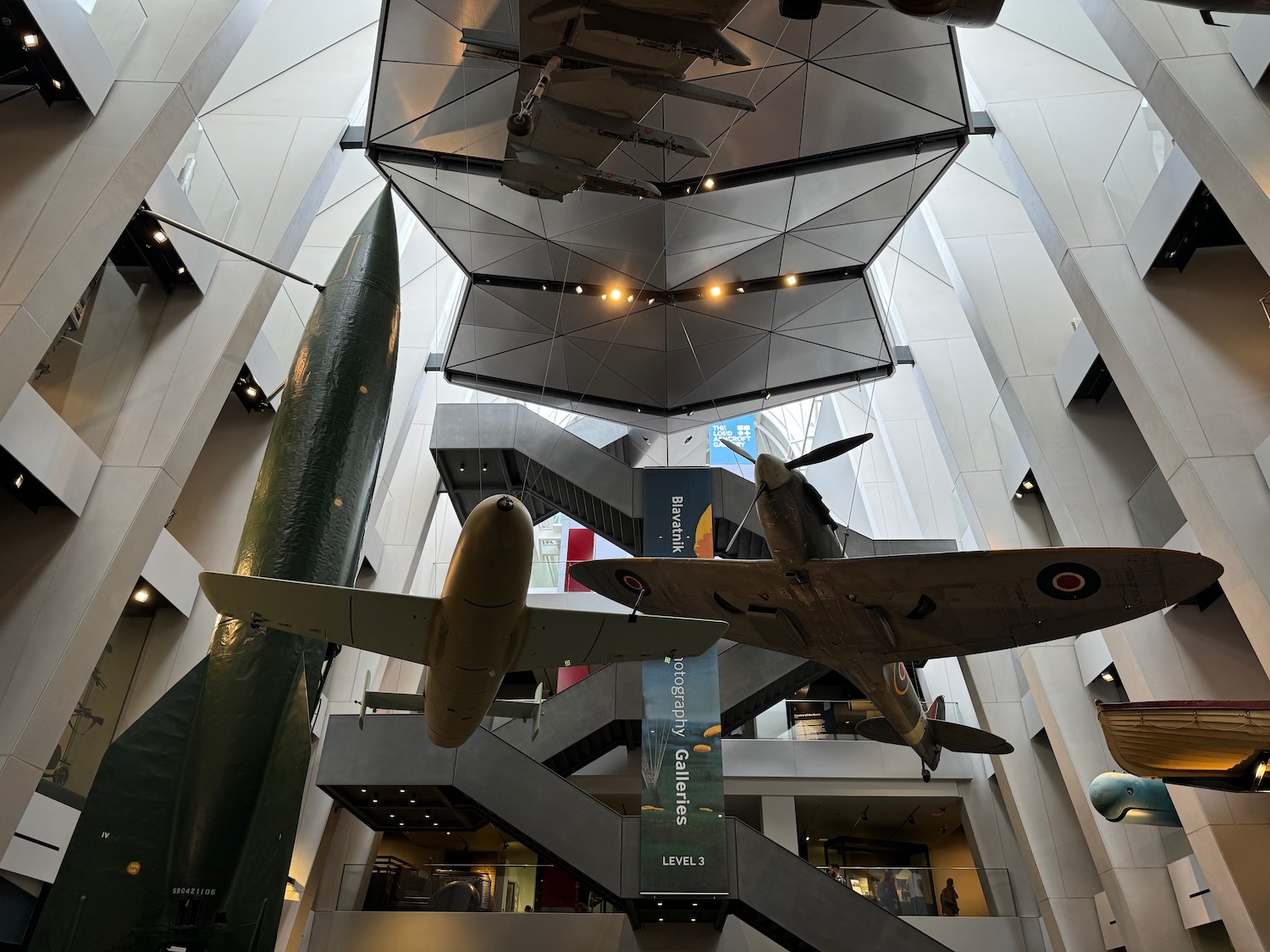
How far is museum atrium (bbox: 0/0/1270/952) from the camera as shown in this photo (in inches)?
323

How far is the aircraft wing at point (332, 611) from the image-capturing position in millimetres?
6887

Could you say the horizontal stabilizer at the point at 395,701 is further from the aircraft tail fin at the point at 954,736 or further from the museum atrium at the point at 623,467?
the aircraft tail fin at the point at 954,736

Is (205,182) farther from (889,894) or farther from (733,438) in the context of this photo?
(733,438)

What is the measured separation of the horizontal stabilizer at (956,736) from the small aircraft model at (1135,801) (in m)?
1.52

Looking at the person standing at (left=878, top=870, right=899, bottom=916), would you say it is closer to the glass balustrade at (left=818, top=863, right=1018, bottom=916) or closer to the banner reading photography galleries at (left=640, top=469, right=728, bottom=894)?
the glass balustrade at (left=818, top=863, right=1018, bottom=916)

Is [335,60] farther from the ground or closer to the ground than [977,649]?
farther from the ground

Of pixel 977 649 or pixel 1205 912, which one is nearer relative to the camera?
pixel 977 649

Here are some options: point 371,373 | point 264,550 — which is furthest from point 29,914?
point 371,373

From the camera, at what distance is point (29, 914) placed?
10734 millimetres

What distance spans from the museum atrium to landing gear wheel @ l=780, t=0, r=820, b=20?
0.04 meters

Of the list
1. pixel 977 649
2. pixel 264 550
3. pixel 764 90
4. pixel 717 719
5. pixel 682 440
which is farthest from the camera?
pixel 682 440

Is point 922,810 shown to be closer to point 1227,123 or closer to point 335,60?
point 1227,123

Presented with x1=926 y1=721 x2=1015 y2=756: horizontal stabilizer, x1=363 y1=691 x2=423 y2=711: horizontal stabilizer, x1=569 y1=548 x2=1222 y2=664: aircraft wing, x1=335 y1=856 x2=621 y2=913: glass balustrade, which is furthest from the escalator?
x1=569 y1=548 x2=1222 y2=664: aircraft wing

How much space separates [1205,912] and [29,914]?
1762 cm
